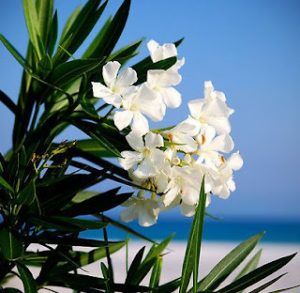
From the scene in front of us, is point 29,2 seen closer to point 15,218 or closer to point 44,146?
point 44,146

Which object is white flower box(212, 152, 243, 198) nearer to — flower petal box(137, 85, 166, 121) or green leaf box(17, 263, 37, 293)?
flower petal box(137, 85, 166, 121)

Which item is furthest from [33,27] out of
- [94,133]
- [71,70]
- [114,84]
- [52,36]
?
[114,84]

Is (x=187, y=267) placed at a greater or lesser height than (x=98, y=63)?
lesser

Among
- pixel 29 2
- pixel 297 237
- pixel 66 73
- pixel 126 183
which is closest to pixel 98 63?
pixel 66 73

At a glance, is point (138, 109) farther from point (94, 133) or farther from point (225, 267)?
point (225, 267)

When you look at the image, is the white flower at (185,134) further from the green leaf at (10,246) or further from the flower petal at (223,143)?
the green leaf at (10,246)

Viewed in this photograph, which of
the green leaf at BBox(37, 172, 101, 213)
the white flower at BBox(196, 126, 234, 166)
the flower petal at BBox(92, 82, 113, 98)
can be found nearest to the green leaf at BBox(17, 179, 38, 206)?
the green leaf at BBox(37, 172, 101, 213)
